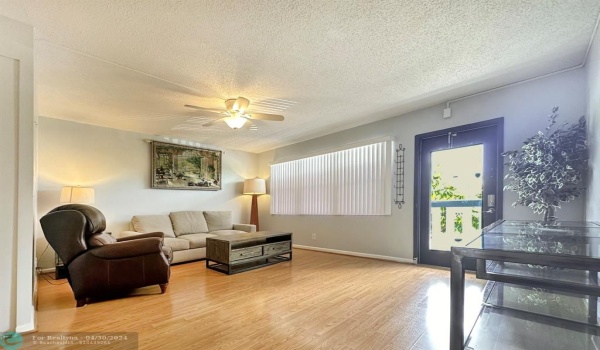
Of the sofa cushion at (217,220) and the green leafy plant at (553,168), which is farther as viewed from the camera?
the sofa cushion at (217,220)

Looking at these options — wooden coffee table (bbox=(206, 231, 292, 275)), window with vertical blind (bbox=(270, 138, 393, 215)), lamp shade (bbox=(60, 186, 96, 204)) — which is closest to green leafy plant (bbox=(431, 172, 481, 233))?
window with vertical blind (bbox=(270, 138, 393, 215))

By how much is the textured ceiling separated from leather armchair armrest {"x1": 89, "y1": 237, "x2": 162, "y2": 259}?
1.77 meters

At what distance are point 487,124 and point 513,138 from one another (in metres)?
0.35

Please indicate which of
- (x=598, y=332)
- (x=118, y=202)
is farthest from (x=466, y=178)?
(x=118, y=202)

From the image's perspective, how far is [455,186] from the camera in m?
3.79

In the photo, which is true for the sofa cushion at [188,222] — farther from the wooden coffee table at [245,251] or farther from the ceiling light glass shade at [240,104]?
the ceiling light glass shade at [240,104]

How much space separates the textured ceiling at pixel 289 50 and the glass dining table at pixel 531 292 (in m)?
1.58

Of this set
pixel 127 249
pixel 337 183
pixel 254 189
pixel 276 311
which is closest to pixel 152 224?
pixel 127 249

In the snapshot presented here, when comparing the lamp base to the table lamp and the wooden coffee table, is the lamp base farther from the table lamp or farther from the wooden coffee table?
the wooden coffee table

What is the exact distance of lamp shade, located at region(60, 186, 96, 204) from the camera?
3824 millimetres

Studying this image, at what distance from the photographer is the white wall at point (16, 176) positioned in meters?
1.97

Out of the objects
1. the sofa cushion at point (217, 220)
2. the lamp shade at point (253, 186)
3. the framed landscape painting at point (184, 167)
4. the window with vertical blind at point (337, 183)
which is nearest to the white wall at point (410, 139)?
the window with vertical blind at point (337, 183)

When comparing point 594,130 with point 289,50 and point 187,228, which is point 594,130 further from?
point 187,228

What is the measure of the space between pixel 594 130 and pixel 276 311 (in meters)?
3.20
